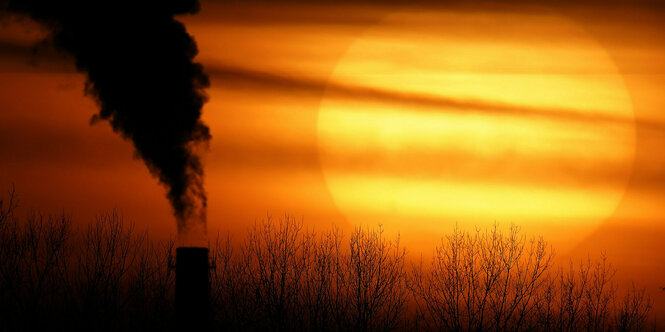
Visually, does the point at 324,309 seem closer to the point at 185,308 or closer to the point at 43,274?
the point at 43,274

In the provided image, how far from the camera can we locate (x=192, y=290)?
21297 mm

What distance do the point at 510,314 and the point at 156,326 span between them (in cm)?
1166

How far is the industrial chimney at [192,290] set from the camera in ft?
69.5

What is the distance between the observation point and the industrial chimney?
834 inches

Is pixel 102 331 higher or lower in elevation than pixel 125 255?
lower

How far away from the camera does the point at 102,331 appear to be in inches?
1160

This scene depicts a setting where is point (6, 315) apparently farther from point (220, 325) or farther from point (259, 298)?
point (259, 298)

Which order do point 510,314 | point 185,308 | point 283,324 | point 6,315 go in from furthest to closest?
point 510,314, point 283,324, point 6,315, point 185,308

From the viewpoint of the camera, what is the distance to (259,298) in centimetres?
3234

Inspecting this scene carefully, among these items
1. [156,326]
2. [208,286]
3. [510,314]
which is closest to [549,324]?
[510,314]

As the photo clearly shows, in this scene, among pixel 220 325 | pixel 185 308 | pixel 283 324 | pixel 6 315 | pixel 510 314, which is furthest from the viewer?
pixel 510 314

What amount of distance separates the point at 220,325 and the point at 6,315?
230 inches

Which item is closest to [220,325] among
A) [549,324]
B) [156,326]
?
[156,326]

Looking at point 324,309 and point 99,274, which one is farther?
point 324,309
